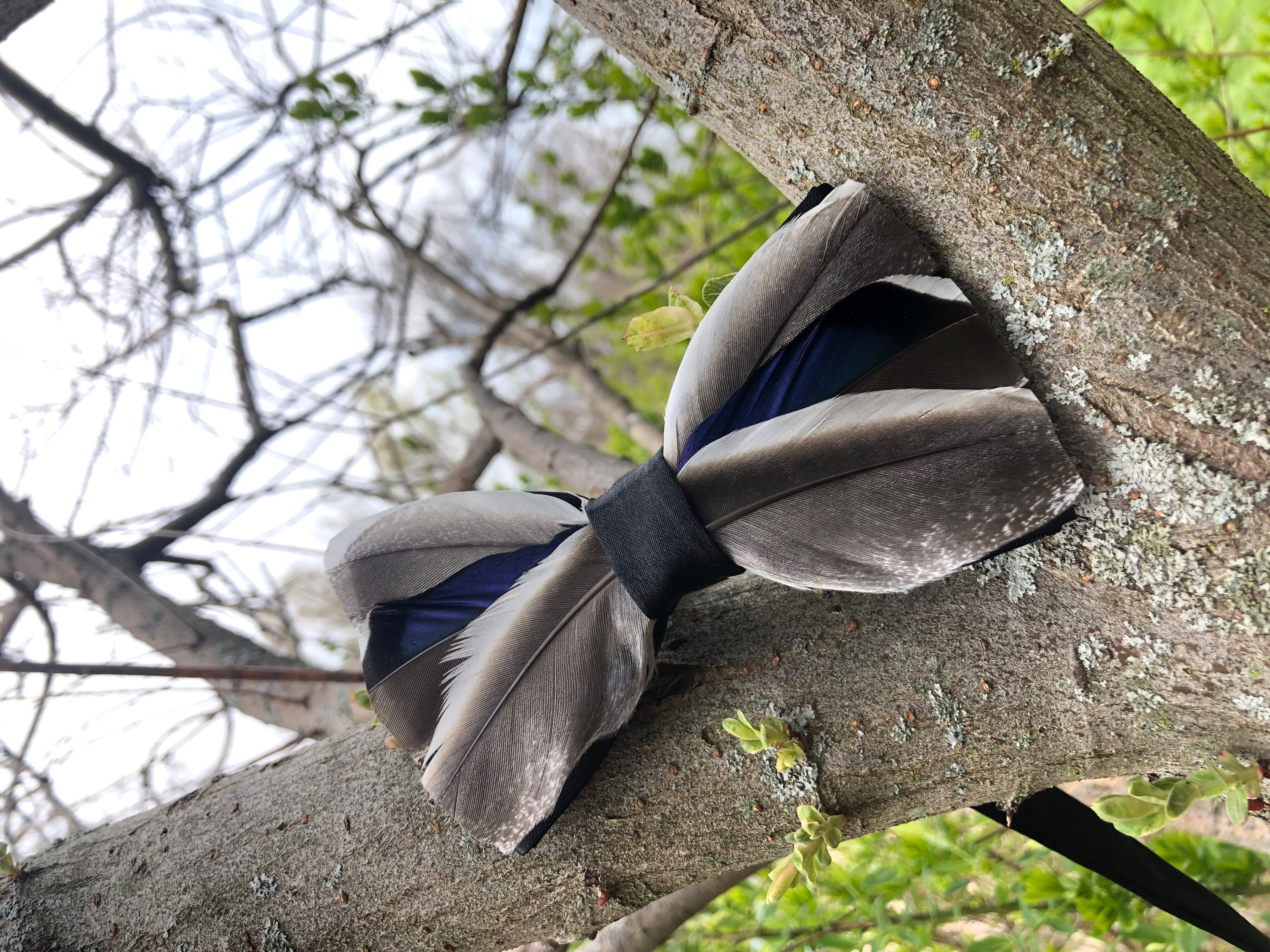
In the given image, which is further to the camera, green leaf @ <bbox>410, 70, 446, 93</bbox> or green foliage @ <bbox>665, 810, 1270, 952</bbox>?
green leaf @ <bbox>410, 70, 446, 93</bbox>

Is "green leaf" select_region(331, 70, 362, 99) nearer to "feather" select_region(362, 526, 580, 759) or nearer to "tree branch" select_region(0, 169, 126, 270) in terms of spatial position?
"tree branch" select_region(0, 169, 126, 270)

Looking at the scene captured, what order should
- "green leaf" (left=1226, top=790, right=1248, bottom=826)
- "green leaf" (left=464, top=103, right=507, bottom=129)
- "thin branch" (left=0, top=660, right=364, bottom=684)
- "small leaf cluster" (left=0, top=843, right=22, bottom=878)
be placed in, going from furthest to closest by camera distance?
1. "green leaf" (left=464, top=103, right=507, bottom=129)
2. "thin branch" (left=0, top=660, right=364, bottom=684)
3. "small leaf cluster" (left=0, top=843, right=22, bottom=878)
4. "green leaf" (left=1226, top=790, right=1248, bottom=826)

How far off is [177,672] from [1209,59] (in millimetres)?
1719

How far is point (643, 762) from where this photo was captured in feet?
1.97

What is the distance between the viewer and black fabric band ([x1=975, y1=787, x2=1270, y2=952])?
595 mm

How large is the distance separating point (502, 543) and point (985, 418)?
358mm

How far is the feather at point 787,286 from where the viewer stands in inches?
20.6

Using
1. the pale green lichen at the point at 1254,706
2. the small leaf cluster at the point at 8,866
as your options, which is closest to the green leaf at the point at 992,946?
the pale green lichen at the point at 1254,706

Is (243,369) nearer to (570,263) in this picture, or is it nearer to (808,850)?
(570,263)

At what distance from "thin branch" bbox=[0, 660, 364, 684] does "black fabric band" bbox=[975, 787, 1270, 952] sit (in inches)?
23.8

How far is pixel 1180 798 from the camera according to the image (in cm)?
48

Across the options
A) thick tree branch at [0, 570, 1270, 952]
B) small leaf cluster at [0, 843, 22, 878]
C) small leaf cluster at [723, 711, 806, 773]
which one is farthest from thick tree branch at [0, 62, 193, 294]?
small leaf cluster at [723, 711, 806, 773]

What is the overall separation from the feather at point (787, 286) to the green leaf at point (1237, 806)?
0.36 meters

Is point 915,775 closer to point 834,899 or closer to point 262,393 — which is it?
point 834,899
